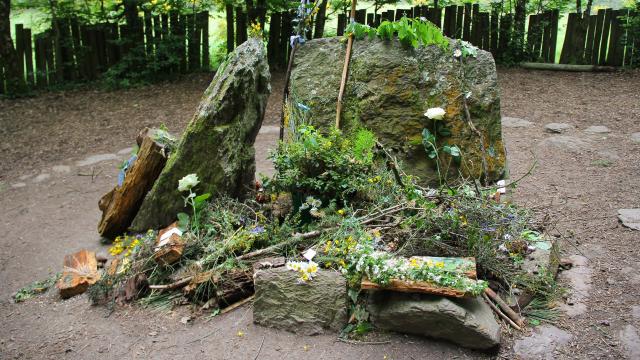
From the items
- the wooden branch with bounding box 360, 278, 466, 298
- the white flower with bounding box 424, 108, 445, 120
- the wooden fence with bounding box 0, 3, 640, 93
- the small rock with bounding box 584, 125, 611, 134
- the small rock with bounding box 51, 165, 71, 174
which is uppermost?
the wooden fence with bounding box 0, 3, 640, 93

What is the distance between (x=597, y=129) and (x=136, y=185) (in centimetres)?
496

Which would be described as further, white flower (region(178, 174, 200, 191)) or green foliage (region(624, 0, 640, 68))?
green foliage (region(624, 0, 640, 68))

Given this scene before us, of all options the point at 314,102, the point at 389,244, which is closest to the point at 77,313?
the point at 389,244

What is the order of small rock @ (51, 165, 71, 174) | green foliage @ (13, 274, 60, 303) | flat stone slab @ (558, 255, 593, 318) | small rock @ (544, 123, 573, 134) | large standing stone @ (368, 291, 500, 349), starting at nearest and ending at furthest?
large standing stone @ (368, 291, 500, 349) → flat stone slab @ (558, 255, 593, 318) → green foliage @ (13, 274, 60, 303) → small rock @ (51, 165, 71, 174) → small rock @ (544, 123, 573, 134)

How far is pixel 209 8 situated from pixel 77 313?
7.11 metres

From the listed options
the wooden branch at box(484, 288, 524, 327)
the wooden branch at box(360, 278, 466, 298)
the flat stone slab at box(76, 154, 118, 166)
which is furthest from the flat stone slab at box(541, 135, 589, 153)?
the flat stone slab at box(76, 154, 118, 166)

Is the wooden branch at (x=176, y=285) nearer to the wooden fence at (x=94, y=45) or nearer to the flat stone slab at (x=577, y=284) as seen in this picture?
the flat stone slab at (x=577, y=284)

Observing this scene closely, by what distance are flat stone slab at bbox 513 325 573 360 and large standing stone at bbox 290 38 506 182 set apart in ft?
5.29

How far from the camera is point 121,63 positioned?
9.00 metres

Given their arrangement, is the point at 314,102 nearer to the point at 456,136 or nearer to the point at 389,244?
the point at 456,136

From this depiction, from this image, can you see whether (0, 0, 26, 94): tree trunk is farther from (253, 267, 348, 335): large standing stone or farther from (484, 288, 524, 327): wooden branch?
(484, 288, 524, 327): wooden branch

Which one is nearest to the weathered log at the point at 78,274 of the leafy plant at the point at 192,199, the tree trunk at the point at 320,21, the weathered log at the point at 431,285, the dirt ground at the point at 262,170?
the dirt ground at the point at 262,170

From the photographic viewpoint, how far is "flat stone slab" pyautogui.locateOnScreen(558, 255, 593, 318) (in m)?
3.21

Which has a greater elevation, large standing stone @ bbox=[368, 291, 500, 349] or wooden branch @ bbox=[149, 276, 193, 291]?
large standing stone @ bbox=[368, 291, 500, 349]
